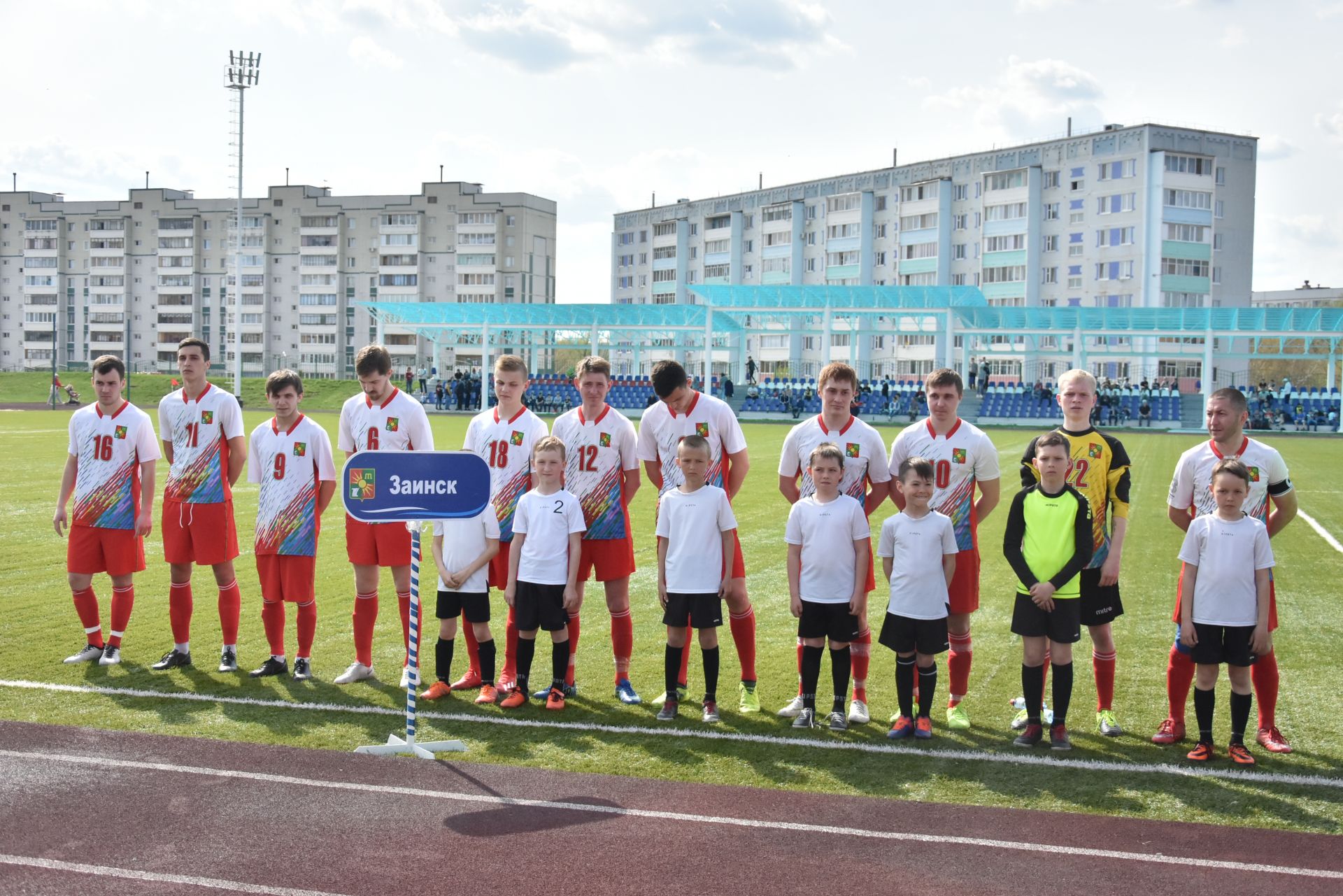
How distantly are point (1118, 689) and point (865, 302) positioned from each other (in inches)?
1687

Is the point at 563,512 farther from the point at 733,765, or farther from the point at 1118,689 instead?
the point at 1118,689

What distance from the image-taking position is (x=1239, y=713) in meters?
5.93

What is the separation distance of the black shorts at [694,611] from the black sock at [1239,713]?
2670 millimetres

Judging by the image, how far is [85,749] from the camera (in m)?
5.64

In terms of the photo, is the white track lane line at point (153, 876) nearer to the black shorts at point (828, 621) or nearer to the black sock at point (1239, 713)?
the black shorts at point (828, 621)

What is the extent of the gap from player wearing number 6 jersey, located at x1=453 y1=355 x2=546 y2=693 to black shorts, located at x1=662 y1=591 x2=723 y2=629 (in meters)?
1.05

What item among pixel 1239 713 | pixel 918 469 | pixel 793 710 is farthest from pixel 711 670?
pixel 1239 713

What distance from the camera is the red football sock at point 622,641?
697 centimetres

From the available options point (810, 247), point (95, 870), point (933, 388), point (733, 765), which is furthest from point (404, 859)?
point (810, 247)

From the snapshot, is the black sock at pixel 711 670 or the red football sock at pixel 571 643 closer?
the black sock at pixel 711 670

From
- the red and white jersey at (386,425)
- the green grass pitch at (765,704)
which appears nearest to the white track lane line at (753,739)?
the green grass pitch at (765,704)

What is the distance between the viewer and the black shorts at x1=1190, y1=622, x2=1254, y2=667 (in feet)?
19.2

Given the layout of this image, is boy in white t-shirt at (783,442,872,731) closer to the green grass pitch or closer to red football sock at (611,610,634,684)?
the green grass pitch

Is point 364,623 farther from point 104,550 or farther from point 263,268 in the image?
point 263,268
